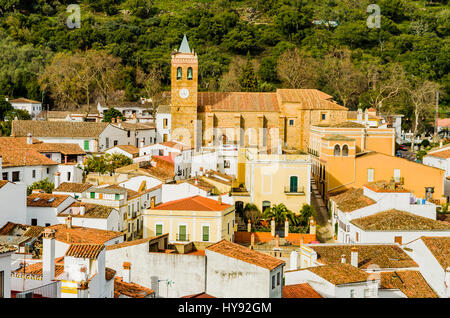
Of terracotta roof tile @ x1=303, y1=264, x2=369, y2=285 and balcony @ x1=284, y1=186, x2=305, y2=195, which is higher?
terracotta roof tile @ x1=303, y1=264, x2=369, y2=285

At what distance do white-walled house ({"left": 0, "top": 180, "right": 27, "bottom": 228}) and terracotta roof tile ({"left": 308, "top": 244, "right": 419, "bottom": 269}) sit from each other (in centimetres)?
1027

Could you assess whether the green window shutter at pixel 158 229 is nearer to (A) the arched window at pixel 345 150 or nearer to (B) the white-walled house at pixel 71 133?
(A) the arched window at pixel 345 150

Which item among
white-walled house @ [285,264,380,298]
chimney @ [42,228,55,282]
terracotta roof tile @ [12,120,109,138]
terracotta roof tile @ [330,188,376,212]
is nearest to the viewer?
chimney @ [42,228,55,282]

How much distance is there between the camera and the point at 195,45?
255 ft

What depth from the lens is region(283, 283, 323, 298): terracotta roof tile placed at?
1268 centimetres

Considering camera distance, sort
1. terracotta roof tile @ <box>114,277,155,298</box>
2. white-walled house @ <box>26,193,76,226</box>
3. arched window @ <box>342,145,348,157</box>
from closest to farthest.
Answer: terracotta roof tile @ <box>114,277,155,298</box>, white-walled house @ <box>26,193,76,226</box>, arched window @ <box>342,145,348,157</box>

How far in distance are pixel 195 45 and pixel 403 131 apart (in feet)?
110

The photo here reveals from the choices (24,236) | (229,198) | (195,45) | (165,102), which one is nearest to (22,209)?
(24,236)

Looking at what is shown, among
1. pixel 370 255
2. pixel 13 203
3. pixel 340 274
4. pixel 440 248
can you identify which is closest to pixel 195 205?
pixel 13 203

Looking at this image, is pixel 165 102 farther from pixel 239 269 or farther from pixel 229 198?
pixel 239 269

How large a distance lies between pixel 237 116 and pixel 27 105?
78.1 ft

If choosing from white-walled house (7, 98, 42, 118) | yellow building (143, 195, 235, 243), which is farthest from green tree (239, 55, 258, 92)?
yellow building (143, 195, 235, 243)

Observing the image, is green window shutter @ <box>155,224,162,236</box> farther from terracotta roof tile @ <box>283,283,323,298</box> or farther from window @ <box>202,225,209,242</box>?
terracotta roof tile @ <box>283,283,323,298</box>

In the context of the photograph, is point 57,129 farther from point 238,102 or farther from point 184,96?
point 238,102
